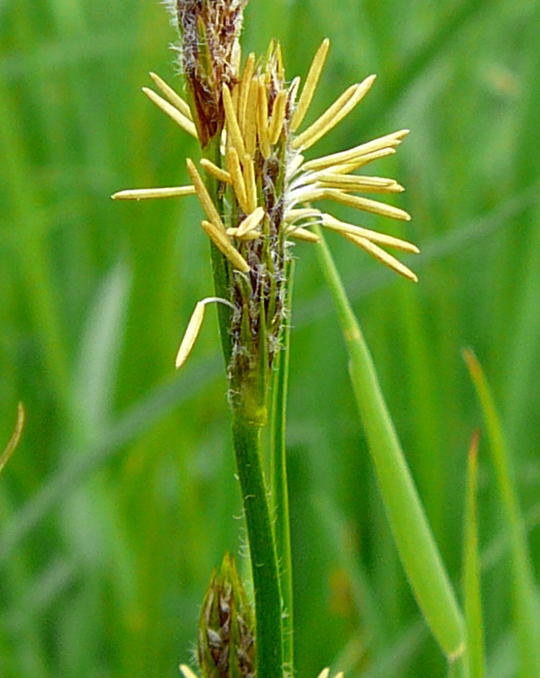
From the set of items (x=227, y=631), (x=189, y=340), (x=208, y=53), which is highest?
(x=208, y=53)

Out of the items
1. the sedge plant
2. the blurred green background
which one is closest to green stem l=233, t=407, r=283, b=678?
the sedge plant

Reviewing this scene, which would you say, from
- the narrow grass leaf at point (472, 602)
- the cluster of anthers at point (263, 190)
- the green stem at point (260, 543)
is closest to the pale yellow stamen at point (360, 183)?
the cluster of anthers at point (263, 190)

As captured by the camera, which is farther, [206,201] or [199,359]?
[199,359]

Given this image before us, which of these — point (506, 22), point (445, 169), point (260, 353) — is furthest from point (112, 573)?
point (506, 22)

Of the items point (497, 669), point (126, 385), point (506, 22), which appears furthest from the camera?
point (506, 22)

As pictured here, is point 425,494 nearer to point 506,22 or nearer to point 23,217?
point 23,217

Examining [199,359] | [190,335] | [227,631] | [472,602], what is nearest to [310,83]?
[190,335]

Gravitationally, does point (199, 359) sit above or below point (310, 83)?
below

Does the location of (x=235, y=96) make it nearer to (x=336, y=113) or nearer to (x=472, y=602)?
(x=336, y=113)

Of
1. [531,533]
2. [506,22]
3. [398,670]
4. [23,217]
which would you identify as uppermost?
[506,22]
